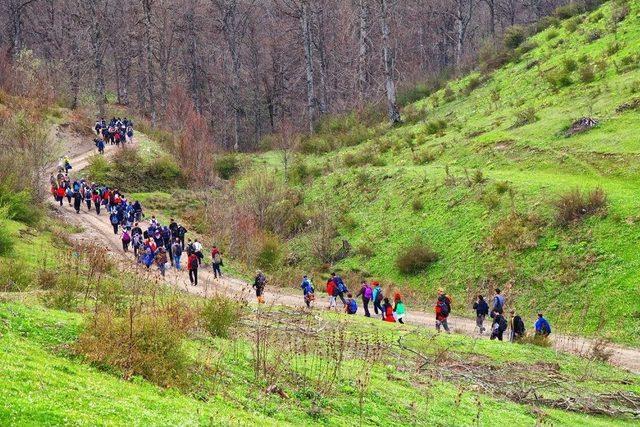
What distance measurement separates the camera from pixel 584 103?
104ft

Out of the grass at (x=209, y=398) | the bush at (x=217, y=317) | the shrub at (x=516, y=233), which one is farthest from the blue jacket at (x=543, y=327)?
the bush at (x=217, y=317)

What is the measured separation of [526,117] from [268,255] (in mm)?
14054

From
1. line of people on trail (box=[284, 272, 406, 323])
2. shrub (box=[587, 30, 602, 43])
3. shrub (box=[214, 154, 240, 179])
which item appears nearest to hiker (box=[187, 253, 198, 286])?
line of people on trail (box=[284, 272, 406, 323])

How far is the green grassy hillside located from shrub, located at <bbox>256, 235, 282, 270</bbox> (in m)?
1.34

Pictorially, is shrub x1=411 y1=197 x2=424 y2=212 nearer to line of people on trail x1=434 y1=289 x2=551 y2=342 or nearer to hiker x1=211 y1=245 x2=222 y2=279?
line of people on trail x1=434 y1=289 x2=551 y2=342

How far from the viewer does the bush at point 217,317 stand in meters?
14.6

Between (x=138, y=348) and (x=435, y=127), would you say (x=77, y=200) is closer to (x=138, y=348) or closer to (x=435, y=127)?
(x=435, y=127)

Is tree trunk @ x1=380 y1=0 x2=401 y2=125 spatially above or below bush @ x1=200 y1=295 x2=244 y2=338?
above

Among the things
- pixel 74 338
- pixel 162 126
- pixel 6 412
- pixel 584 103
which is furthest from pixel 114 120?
pixel 6 412

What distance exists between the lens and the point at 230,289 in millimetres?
26188

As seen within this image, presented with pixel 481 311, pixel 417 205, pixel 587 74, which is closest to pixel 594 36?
pixel 587 74

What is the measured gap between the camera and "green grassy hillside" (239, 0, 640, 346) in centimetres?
2255

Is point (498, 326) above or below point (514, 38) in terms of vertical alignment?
below

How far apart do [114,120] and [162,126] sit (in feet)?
21.9
